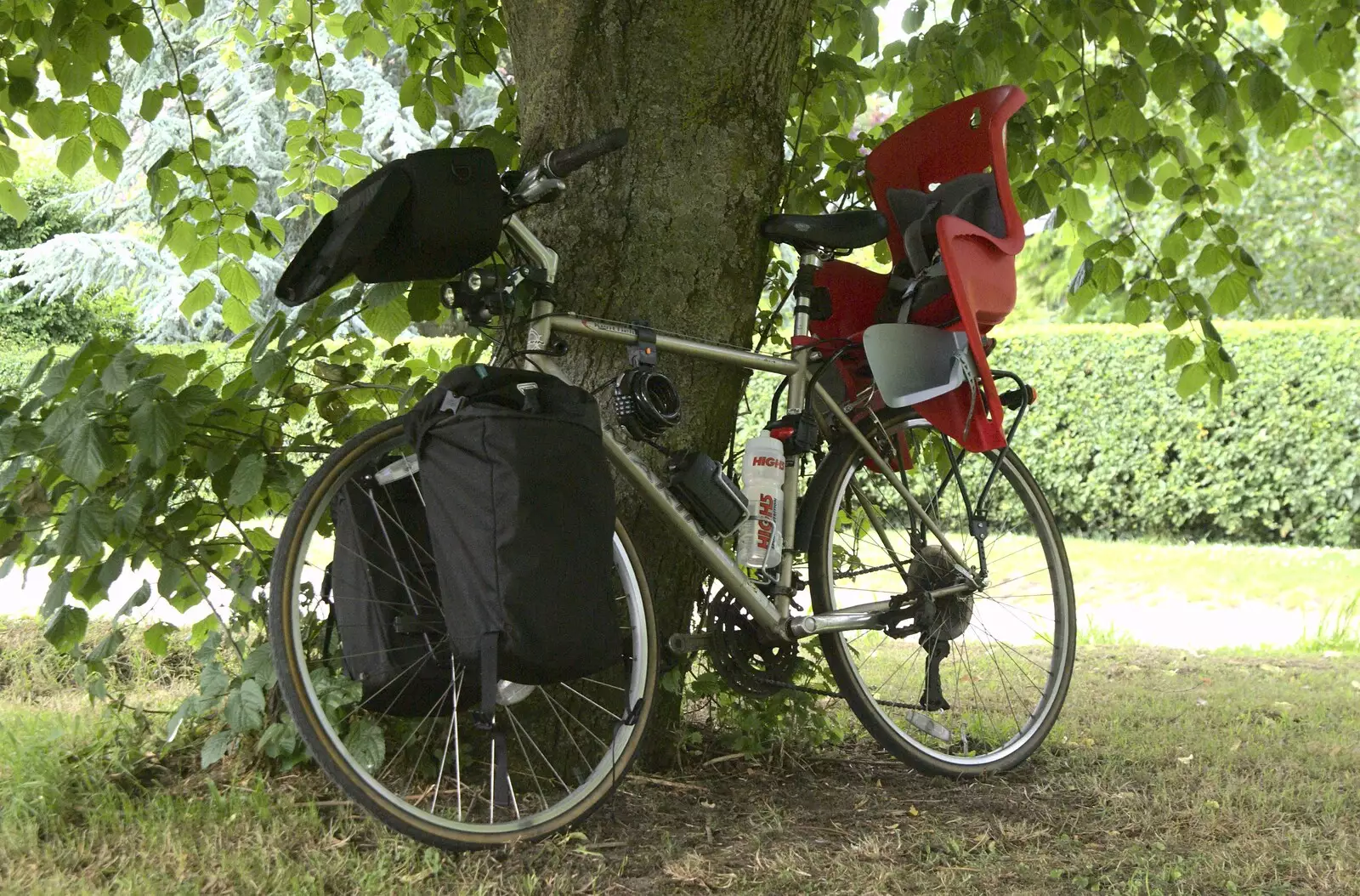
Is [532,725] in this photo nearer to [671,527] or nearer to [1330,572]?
[671,527]

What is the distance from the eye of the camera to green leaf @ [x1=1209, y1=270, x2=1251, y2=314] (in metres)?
3.87

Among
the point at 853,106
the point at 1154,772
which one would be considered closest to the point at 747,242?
the point at 853,106

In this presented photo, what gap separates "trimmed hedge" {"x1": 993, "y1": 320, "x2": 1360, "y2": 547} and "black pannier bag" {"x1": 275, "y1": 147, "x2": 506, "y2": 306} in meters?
8.30

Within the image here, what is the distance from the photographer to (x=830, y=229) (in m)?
2.78

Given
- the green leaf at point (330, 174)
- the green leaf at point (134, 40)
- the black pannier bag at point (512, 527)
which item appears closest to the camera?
the black pannier bag at point (512, 527)

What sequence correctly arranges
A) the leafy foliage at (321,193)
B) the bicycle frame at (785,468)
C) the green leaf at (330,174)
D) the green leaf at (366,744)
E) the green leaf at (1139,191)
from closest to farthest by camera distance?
the green leaf at (366,744), the bicycle frame at (785,468), the leafy foliage at (321,193), the green leaf at (1139,191), the green leaf at (330,174)

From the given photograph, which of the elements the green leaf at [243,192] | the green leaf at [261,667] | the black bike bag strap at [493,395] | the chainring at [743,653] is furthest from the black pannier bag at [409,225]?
the green leaf at [243,192]

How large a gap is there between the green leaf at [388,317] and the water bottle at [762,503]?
86 centimetres

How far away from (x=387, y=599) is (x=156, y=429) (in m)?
0.59

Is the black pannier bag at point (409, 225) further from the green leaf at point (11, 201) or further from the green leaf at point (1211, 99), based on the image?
the green leaf at point (1211, 99)

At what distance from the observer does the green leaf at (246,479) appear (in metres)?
2.47

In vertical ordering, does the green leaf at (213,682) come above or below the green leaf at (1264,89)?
below

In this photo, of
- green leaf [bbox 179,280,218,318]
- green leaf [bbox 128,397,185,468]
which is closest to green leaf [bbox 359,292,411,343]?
green leaf [bbox 128,397,185,468]

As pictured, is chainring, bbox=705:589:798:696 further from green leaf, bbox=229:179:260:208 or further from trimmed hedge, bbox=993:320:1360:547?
trimmed hedge, bbox=993:320:1360:547
